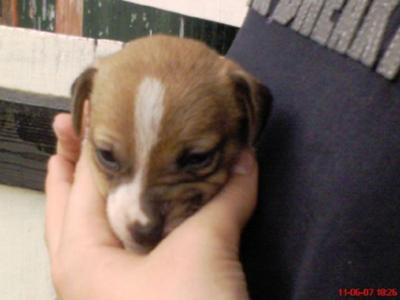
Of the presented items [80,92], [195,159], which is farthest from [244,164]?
[80,92]

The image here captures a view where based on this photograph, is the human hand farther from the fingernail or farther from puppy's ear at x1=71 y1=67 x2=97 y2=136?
puppy's ear at x1=71 y1=67 x2=97 y2=136

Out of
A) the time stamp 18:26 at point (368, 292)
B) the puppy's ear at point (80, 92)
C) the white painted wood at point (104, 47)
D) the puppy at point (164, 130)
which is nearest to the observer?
the time stamp 18:26 at point (368, 292)

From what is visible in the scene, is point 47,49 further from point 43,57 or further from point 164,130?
point 164,130

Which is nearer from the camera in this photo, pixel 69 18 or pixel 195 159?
pixel 195 159

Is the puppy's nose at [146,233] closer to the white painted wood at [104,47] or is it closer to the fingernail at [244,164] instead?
the fingernail at [244,164]

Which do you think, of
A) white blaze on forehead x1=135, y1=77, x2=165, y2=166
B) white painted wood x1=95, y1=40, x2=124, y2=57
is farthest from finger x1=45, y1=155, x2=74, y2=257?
white painted wood x1=95, y1=40, x2=124, y2=57

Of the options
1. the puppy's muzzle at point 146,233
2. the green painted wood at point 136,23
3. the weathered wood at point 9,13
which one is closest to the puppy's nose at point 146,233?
the puppy's muzzle at point 146,233

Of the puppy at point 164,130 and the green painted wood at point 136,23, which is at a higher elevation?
the puppy at point 164,130
